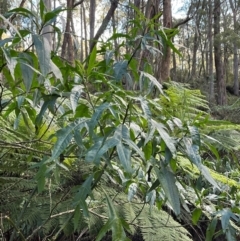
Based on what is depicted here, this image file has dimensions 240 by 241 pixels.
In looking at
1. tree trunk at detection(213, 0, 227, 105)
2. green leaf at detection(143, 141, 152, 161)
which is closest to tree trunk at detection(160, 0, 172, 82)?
green leaf at detection(143, 141, 152, 161)

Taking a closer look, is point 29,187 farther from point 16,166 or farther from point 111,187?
A: point 111,187

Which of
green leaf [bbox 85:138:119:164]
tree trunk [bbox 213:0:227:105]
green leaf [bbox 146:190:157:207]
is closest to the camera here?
green leaf [bbox 85:138:119:164]

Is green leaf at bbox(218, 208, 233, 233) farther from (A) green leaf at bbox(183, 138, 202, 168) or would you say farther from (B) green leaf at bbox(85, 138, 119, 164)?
(B) green leaf at bbox(85, 138, 119, 164)

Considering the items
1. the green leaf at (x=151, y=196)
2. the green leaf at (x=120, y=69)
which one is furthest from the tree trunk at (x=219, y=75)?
the green leaf at (x=120, y=69)

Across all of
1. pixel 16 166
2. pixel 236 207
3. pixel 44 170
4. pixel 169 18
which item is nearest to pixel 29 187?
pixel 16 166

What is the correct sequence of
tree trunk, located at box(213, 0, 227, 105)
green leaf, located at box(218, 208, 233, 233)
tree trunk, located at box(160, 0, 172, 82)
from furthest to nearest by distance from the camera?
tree trunk, located at box(213, 0, 227, 105)
tree trunk, located at box(160, 0, 172, 82)
green leaf, located at box(218, 208, 233, 233)

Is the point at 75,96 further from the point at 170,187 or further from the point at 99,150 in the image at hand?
the point at 170,187

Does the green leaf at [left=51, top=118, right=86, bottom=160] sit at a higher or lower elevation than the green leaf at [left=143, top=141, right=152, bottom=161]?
higher

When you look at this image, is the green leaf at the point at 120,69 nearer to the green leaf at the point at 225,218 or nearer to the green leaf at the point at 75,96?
the green leaf at the point at 75,96

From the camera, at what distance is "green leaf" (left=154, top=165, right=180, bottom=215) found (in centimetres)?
58

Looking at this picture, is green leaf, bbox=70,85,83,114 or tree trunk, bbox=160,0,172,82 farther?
tree trunk, bbox=160,0,172,82

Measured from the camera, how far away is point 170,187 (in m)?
0.60

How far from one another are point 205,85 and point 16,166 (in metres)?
12.0

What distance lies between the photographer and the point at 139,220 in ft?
5.34
